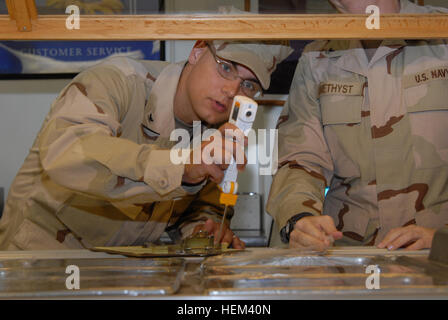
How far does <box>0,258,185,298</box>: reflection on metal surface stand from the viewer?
671 mm

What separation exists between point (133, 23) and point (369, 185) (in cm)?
86

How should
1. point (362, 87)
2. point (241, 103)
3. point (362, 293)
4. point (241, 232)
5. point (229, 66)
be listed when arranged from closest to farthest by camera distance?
point (362, 293)
point (241, 103)
point (229, 66)
point (362, 87)
point (241, 232)

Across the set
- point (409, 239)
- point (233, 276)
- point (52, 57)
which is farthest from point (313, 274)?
point (52, 57)

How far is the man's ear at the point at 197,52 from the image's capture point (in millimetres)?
1512

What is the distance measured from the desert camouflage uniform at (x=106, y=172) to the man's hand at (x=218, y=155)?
4cm

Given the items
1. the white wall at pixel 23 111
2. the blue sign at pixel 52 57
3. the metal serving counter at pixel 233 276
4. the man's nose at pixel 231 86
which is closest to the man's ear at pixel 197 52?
the man's nose at pixel 231 86

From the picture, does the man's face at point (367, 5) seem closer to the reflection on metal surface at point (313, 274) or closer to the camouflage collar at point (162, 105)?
the reflection on metal surface at point (313, 274)

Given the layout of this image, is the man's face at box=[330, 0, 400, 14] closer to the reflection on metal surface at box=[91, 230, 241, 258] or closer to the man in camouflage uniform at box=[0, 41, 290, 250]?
the man in camouflage uniform at box=[0, 41, 290, 250]

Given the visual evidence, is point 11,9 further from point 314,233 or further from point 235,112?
point 314,233

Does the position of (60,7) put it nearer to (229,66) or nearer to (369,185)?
(229,66)

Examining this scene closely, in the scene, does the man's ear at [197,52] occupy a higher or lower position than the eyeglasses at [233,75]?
higher

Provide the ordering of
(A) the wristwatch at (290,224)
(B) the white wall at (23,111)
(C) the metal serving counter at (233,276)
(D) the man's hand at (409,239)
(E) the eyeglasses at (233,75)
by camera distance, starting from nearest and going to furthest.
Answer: (C) the metal serving counter at (233,276) → (D) the man's hand at (409,239) → (A) the wristwatch at (290,224) → (E) the eyeglasses at (233,75) → (B) the white wall at (23,111)

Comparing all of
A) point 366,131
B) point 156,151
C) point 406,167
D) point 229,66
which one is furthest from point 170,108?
point 406,167

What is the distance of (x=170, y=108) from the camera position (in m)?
1.56
